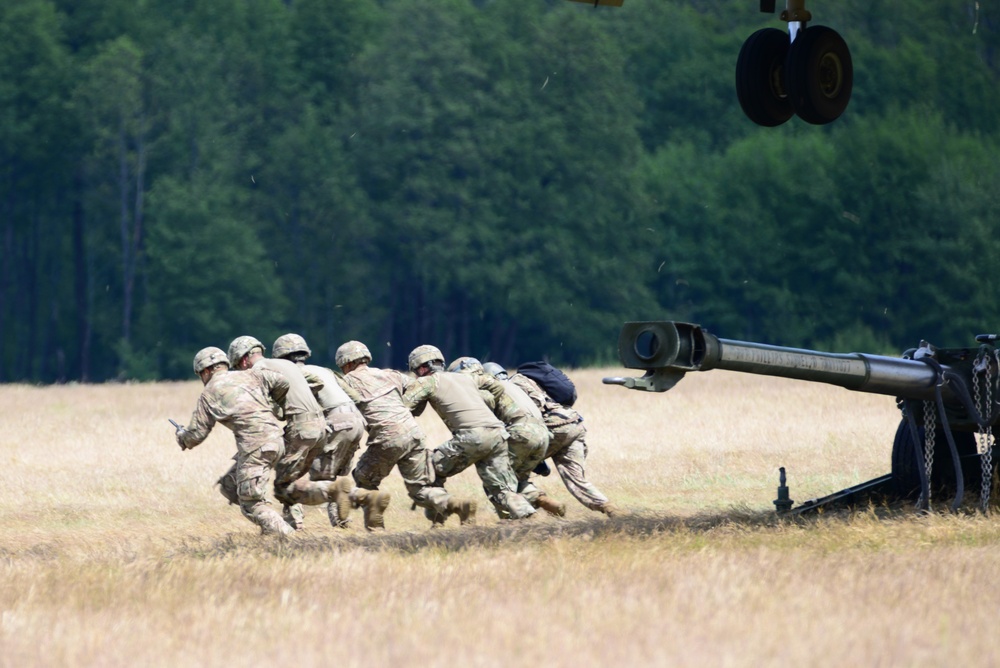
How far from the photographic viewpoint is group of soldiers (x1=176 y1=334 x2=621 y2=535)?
12.8 meters

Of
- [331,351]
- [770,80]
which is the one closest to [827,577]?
[770,80]

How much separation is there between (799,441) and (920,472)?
975 centimetres

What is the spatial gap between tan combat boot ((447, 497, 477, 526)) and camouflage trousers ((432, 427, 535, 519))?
15.1 inches

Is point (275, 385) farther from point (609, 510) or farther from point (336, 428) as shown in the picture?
point (609, 510)

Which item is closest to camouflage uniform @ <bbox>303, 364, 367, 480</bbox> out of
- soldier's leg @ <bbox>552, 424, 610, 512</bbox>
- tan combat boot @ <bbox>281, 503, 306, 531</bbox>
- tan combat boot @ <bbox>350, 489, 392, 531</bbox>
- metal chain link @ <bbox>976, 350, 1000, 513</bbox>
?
tan combat boot @ <bbox>281, 503, 306, 531</bbox>

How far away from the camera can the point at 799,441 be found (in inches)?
842

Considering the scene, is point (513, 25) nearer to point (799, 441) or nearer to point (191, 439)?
point (799, 441)

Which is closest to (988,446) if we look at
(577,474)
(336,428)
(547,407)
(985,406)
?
(985,406)

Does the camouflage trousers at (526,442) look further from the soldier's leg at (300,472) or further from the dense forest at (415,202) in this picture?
the dense forest at (415,202)

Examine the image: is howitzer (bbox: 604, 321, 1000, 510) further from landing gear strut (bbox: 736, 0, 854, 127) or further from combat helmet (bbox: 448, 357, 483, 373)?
combat helmet (bbox: 448, 357, 483, 373)

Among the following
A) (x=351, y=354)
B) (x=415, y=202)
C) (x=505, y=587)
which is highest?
(x=415, y=202)

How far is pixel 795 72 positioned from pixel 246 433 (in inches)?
214

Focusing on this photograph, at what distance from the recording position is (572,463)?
48.1 feet

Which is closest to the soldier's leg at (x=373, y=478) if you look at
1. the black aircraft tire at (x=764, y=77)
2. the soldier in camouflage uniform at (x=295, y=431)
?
the soldier in camouflage uniform at (x=295, y=431)
